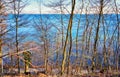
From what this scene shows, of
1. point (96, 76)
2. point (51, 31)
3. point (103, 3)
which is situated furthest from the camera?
point (51, 31)

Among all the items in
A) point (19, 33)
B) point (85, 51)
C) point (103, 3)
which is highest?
point (103, 3)

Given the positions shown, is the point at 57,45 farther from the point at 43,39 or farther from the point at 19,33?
the point at 19,33

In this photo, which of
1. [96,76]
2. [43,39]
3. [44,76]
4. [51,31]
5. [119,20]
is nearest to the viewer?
[44,76]

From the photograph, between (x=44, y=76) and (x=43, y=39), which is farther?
(x=43, y=39)

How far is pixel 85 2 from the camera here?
36.5 metres

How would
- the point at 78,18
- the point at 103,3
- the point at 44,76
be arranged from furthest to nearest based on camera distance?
the point at 78,18 → the point at 103,3 → the point at 44,76

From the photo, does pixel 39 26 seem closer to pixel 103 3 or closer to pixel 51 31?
pixel 51 31

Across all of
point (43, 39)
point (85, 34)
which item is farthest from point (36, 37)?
point (85, 34)

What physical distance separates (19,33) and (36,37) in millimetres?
10979

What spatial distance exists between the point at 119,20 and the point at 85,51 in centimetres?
919

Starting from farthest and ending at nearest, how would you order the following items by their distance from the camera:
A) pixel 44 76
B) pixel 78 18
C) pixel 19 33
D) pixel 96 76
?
pixel 78 18, pixel 19 33, pixel 96 76, pixel 44 76

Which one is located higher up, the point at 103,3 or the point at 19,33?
the point at 103,3

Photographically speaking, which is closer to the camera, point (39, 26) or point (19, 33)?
point (19, 33)

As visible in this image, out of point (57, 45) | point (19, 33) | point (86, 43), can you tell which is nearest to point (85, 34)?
point (86, 43)
